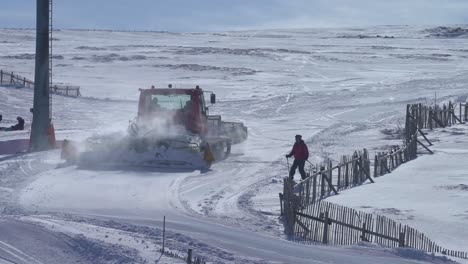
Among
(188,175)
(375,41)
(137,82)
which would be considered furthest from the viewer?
(375,41)

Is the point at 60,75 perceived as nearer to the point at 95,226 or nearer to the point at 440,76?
the point at 440,76

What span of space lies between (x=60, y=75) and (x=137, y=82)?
22.3 feet

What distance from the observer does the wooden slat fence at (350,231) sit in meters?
13.9

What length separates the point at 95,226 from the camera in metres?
13.6

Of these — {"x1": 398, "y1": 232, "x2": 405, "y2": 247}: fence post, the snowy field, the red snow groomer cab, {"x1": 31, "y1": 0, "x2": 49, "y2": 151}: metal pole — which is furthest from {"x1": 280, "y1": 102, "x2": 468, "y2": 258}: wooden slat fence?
{"x1": 31, "y1": 0, "x2": 49, "y2": 151}: metal pole

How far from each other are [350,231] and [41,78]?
15.2 m

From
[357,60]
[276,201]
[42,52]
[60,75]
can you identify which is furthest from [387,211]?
[357,60]

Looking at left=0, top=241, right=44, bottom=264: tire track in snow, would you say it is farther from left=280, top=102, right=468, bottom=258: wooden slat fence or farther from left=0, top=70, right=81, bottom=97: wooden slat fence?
left=0, top=70, right=81, bottom=97: wooden slat fence

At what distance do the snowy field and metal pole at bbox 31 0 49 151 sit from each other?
1460 mm

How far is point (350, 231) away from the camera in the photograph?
14445 millimetres

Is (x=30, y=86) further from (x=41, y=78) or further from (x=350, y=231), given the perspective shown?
(x=350, y=231)

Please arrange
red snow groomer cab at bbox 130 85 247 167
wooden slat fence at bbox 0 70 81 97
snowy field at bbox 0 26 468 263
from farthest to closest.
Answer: wooden slat fence at bbox 0 70 81 97 → red snow groomer cab at bbox 130 85 247 167 → snowy field at bbox 0 26 468 263

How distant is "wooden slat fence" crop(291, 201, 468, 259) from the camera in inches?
549

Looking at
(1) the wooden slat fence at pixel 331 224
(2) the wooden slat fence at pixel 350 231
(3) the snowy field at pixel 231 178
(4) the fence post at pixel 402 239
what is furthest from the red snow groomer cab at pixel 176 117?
(4) the fence post at pixel 402 239
